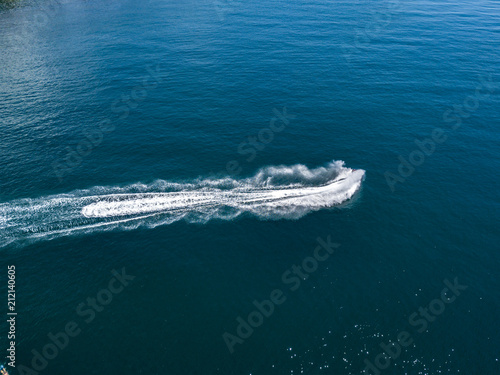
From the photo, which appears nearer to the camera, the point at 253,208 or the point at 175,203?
the point at 253,208

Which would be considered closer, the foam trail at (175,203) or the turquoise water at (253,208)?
the turquoise water at (253,208)

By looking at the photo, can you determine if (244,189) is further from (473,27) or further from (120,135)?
(473,27)

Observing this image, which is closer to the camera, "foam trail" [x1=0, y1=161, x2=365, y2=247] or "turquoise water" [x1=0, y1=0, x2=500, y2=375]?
"turquoise water" [x1=0, y1=0, x2=500, y2=375]

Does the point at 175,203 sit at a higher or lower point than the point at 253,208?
higher

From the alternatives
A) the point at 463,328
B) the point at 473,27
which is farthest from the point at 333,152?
the point at 473,27
